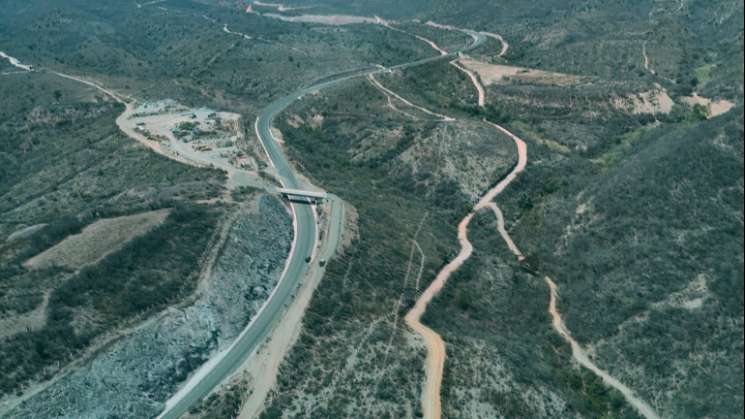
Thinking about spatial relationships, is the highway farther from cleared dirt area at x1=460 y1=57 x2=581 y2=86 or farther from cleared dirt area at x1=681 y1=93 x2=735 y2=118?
cleared dirt area at x1=681 y1=93 x2=735 y2=118

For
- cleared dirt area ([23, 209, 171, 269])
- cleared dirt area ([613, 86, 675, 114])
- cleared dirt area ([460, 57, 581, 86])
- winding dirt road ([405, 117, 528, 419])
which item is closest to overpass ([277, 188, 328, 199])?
cleared dirt area ([23, 209, 171, 269])

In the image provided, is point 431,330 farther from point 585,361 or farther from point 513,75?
point 513,75

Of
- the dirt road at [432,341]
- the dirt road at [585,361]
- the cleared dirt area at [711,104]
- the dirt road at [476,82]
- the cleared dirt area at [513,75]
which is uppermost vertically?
the cleared dirt area at [711,104]

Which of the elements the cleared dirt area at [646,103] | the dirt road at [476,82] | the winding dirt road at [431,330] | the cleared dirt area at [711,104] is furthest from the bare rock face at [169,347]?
the cleared dirt area at [646,103]

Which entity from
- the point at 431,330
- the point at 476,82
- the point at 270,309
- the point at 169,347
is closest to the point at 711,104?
the point at 476,82

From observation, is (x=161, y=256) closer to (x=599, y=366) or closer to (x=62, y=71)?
(x=599, y=366)

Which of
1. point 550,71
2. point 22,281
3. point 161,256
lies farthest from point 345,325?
point 550,71

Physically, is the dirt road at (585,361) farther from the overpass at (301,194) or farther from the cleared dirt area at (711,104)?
the cleared dirt area at (711,104)
